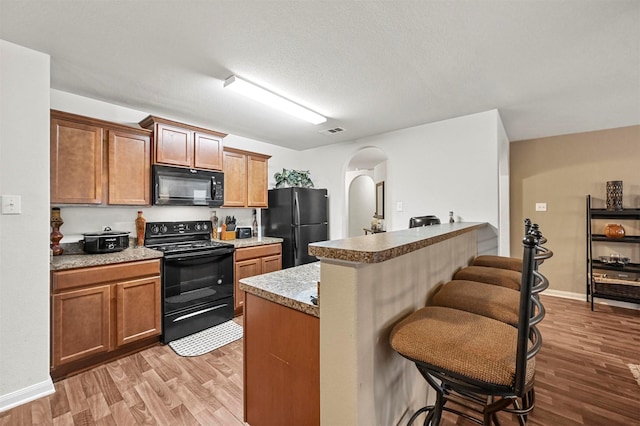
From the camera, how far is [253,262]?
3.39 meters

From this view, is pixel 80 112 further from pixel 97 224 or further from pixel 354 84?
pixel 354 84

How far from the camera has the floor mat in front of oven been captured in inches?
97.3

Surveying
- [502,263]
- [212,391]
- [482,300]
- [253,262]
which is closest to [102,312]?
[212,391]

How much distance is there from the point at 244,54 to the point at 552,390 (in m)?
3.19

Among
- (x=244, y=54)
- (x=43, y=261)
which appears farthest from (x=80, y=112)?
(x=244, y=54)

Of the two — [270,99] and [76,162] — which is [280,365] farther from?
[76,162]

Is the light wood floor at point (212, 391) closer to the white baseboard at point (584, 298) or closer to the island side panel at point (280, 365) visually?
the island side panel at point (280, 365)

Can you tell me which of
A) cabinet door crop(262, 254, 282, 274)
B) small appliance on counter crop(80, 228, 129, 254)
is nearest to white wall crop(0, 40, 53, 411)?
small appliance on counter crop(80, 228, 129, 254)

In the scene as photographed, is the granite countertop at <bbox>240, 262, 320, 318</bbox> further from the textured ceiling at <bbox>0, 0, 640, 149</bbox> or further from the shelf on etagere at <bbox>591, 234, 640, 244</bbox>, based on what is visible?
the shelf on etagere at <bbox>591, 234, 640, 244</bbox>

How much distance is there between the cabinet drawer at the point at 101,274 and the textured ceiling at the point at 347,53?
60.8 inches

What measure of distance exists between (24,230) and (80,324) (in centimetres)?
80

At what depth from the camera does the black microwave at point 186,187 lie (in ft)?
9.29

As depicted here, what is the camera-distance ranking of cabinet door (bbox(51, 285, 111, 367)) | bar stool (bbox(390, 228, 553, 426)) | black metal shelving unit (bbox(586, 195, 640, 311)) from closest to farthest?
bar stool (bbox(390, 228, 553, 426)), cabinet door (bbox(51, 285, 111, 367)), black metal shelving unit (bbox(586, 195, 640, 311))

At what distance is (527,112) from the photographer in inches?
122
